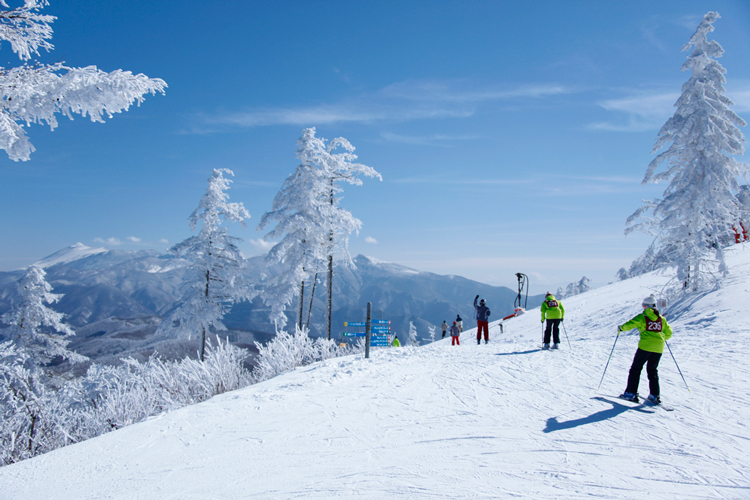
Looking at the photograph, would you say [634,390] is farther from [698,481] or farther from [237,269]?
[237,269]

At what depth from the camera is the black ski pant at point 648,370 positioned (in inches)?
221

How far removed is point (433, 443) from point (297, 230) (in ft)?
52.1

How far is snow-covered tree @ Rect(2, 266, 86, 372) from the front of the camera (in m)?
23.2

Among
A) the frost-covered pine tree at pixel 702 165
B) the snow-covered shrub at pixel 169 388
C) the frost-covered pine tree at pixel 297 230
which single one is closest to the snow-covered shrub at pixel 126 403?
the snow-covered shrub at pixel 169 388

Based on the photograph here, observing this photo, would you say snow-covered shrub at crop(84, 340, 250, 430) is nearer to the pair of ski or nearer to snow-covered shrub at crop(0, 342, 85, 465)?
snow-covered shrub at crop(0, 342, 85, 465)

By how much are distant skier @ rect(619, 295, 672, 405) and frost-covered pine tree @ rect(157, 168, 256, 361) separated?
19.5 meters

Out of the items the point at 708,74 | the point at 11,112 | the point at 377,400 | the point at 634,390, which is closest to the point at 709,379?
the point at 634,390

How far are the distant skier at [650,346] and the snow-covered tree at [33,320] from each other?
29933 mm

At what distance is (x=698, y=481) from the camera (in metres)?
3.50

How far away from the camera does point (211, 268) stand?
2138 cm

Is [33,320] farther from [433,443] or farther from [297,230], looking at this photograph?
[433,443]

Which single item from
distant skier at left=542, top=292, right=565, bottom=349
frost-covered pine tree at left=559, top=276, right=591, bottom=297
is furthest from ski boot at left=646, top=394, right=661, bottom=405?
frost-covered pine tree at left=559, top=276, right=591, bottom=297

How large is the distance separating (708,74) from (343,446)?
20.1 meters

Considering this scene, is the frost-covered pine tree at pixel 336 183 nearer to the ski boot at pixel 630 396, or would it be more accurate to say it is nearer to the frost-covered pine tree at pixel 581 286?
the ski boot at pixel 630 396
